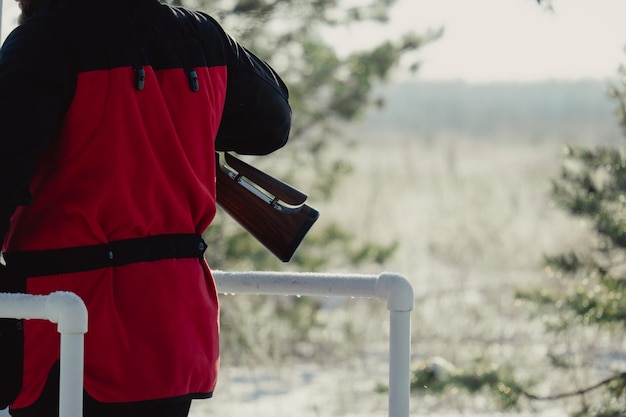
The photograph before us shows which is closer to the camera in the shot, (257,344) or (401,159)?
(257,344)

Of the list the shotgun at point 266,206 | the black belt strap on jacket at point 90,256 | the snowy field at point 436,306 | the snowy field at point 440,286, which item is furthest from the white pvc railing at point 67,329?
the snowy field at point 440,286

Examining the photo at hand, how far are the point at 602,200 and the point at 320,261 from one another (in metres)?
3.43

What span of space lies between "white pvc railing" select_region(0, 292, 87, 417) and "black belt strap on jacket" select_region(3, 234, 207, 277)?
154mm

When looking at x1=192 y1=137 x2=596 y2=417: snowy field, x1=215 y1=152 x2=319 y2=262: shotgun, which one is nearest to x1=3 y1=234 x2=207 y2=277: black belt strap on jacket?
x1=215 y1=152 x2=319 y2=262: shotgun

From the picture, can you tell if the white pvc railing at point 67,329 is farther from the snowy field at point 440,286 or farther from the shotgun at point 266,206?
the snowy field at point 440,286

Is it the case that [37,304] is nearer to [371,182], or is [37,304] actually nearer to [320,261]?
[320,261]

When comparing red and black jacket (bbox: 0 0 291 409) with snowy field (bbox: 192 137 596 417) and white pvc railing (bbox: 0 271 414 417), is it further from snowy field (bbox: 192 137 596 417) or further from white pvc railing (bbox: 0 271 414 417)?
snowy field (bbox: 192 137 596 417)

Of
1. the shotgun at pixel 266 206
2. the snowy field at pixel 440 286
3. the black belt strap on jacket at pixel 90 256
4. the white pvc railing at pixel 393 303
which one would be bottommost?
the snowy field at pixel 440 286

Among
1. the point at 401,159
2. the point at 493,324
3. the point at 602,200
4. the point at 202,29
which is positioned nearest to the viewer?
the point at 202,29

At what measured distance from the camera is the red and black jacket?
166 cm

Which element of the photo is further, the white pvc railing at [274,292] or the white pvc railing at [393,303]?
the white pvc railing at [393,303]

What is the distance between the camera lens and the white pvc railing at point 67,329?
1513 mm

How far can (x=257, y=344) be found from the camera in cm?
766

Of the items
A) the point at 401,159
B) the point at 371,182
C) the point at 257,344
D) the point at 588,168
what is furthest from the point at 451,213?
the point at 401,159
